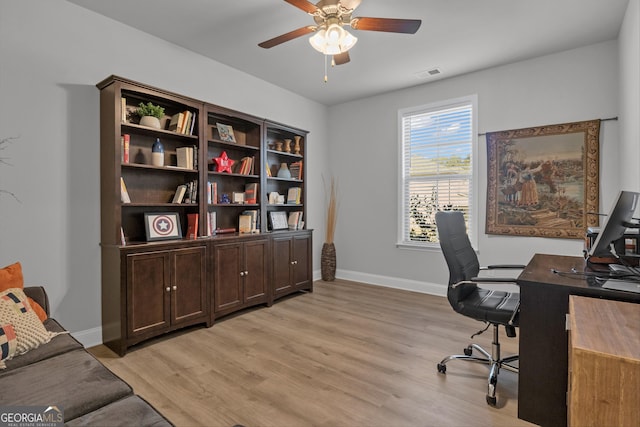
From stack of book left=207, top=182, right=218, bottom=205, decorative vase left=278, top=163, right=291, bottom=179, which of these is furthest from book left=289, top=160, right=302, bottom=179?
stack of book left=207, top=182, right=218, bottom=205

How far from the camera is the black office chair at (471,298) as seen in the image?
77.3 inches

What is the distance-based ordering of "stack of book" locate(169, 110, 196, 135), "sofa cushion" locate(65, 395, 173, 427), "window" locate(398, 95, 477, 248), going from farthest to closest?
"window" locate(398, 95, 477, 248)
"stack of book" locate(169, 110, 196, 135)
"sofa cushion" locate(65, 395, 173, 427)

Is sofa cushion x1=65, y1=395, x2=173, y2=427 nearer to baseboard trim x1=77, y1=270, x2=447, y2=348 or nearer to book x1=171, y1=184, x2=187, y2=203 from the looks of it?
book x1=171, y1=184, x2=187, y2=203

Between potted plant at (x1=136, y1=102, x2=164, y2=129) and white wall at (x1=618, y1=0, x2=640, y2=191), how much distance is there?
3758 mm

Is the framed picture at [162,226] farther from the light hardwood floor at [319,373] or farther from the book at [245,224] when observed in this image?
the light hardwood floor at [319,373]

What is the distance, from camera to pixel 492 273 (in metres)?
3.79

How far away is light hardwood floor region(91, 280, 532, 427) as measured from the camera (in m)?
1.81

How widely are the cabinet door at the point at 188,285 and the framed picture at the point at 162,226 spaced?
9.7 inches

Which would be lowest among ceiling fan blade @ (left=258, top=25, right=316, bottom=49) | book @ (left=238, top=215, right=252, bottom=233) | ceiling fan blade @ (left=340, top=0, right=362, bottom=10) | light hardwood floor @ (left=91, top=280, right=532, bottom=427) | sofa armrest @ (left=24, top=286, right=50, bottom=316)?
light hardwood floor @ (left=91, top=280, right=532, bottom=427)

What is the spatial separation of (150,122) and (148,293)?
1517 millimetres

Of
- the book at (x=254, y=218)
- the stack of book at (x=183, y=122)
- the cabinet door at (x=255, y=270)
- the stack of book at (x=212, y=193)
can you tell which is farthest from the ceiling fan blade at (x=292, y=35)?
the cabinet door at (x=255, y=270)

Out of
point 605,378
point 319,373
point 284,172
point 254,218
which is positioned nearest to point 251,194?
point 254,218

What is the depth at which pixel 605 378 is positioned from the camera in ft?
2.73

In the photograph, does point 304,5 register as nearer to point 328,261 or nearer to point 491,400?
point 491,400
